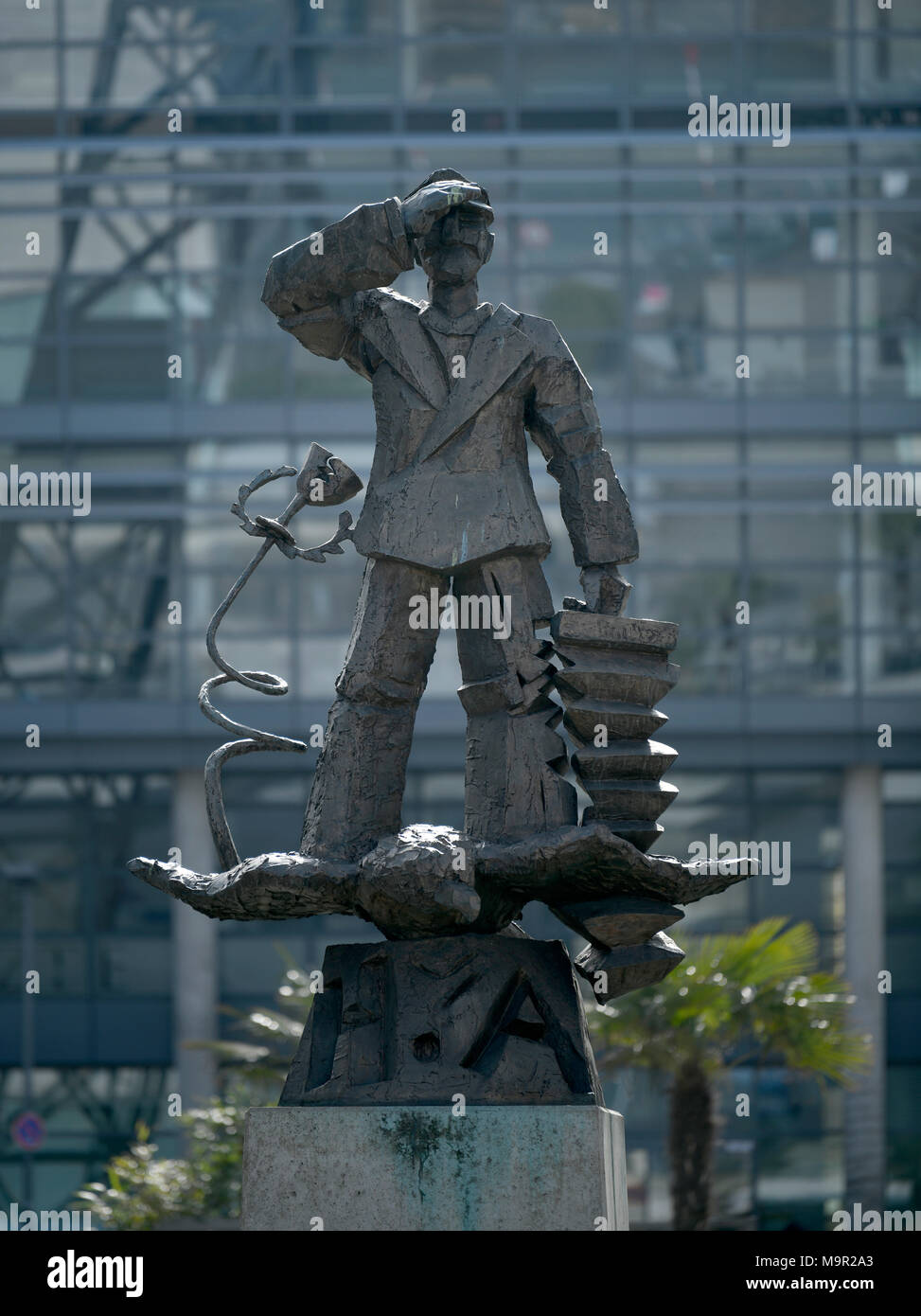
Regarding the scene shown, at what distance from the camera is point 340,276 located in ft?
25.9

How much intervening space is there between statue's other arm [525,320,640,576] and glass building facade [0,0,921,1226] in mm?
13550

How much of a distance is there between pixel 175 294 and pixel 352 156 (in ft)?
7.91

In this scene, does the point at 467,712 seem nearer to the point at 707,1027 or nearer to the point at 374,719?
the point at 374,719

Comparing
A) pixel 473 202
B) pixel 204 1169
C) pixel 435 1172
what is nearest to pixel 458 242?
pixel 473 202

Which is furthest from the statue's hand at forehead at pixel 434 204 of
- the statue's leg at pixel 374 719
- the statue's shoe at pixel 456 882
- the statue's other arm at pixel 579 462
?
the statue's shoe at pixel 456 882

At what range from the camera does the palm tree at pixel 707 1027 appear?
1470 centimetres

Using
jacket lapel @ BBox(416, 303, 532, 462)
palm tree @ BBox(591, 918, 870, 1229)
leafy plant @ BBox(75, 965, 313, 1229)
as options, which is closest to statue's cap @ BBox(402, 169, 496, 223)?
jacket lapel @ BBox(416, 303, 532, 462)

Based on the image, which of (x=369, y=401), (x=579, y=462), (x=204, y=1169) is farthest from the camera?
(x=369, y=401)

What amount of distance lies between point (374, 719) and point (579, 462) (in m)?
1.28

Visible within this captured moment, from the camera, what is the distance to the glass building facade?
21.7m

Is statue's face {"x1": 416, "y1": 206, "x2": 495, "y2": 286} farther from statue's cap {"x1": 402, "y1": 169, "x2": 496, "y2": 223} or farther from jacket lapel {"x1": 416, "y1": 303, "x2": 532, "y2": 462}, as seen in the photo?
jacket lapel {"x1": 416, "y1": 303, "x2": 532, "y2": 462}

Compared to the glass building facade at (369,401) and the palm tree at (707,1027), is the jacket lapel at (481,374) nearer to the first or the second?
the palm tree at (707,1027)

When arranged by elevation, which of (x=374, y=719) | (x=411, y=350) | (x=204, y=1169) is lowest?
(x=204, y=1169)

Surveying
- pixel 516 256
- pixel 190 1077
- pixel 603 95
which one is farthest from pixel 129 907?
pixel 603 95
